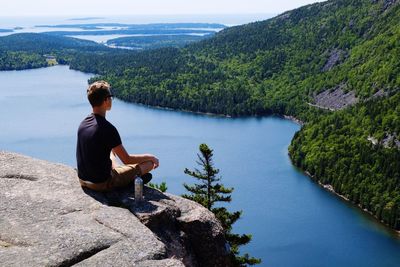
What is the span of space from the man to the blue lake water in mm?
60484

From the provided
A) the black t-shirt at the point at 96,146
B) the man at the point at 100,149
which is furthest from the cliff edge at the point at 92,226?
the black t-shirt at the point at 96,146

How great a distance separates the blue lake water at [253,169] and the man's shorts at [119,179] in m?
60.2

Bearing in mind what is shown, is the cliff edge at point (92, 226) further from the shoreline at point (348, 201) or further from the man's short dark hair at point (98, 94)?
the shoreline at point (348, 201)

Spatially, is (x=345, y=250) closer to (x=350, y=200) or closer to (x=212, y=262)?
(x=350, y=200)

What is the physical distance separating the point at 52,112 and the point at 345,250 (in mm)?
126152

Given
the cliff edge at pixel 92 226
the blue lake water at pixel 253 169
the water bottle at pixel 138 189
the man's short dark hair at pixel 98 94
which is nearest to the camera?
the cliff edge at pixel 92 226

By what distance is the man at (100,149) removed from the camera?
1351 centimetres

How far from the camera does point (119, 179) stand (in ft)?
46.1

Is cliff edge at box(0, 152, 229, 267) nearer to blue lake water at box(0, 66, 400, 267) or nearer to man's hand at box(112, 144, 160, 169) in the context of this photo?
man's hand at box(112, 144, 160, 169)

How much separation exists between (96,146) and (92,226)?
2369 millimetres

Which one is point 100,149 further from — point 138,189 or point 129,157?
point 138,189

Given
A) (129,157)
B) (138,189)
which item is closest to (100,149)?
(129,157)

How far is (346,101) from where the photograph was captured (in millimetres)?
181125

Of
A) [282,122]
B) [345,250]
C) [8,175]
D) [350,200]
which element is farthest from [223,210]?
[282,122]
